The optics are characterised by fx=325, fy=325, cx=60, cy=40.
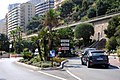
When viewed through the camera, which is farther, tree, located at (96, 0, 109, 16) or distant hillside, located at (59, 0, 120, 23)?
tree, located at (96, 0, 109, 16)

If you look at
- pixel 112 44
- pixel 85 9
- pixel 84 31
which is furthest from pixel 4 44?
pixel 112 44

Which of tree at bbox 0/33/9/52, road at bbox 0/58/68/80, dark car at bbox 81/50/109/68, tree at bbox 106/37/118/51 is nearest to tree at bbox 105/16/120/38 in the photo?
tree at bbox 106/37/118/51

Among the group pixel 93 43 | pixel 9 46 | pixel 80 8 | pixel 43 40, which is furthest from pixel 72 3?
pixel 43 40

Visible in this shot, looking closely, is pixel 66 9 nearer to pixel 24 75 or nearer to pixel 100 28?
pixel 100 28

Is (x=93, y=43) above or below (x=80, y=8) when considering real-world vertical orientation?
below

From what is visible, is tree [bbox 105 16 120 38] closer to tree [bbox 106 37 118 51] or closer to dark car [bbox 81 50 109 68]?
tree [bbox 106 37 118 51]

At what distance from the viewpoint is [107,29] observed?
2997 inches

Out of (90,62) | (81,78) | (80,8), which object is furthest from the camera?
(80,8)

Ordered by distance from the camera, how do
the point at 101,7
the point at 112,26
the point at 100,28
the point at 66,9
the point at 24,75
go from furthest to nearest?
the point at 66,9 < the point at 101,7 < the point at 100,28 < the point at 112,26 < the point at 24,75

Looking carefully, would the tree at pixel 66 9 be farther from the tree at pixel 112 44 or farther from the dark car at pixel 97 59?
the dark car at pixel 97 59

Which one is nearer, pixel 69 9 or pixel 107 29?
pixel 107 29

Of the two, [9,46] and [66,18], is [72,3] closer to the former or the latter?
[66,18]

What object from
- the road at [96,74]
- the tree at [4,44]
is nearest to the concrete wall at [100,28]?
the tree at [4,44]

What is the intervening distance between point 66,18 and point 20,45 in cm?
4599
